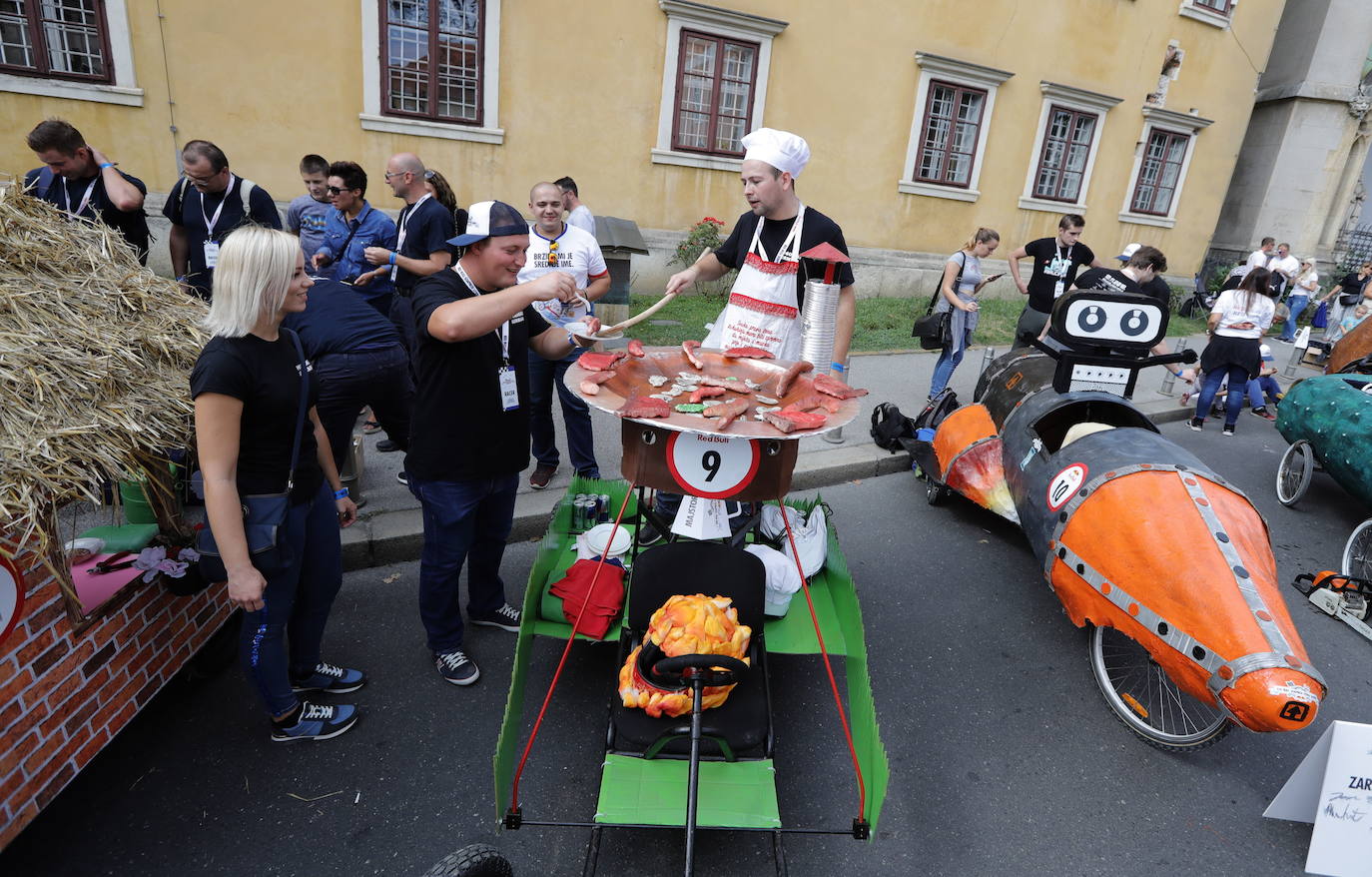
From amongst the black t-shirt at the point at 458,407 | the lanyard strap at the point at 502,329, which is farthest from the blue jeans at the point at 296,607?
the lanyard strap at the point at 502,329

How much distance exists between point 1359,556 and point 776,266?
4498 millimetres

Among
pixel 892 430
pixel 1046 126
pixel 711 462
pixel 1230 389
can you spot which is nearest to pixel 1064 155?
pixel 1046 126

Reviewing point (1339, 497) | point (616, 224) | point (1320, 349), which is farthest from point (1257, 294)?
point (616, 224)

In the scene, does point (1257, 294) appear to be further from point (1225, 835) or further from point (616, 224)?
point (616, 224)

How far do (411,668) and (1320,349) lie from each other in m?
14.0

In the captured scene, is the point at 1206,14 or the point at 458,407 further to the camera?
the point at 1206,14

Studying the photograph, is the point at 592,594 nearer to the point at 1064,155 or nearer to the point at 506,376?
the point at 506,376

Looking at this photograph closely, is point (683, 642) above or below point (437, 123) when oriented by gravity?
below

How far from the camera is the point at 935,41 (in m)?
13.0

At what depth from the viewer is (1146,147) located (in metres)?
16.4

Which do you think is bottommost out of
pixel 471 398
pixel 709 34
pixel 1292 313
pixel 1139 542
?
pixel 1139 542

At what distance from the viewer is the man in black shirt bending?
4.66m

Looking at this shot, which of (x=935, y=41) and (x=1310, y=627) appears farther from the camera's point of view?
(x=935, y=41)

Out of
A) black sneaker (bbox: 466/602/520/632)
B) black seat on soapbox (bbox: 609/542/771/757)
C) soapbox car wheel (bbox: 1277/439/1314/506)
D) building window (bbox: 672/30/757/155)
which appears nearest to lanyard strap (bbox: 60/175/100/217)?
black sneaker (bbox: 466/602/520/632)
